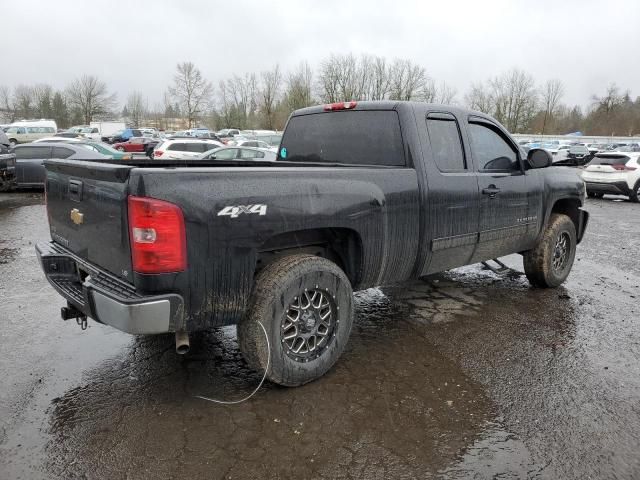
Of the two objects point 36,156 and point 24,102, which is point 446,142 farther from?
point 24,102

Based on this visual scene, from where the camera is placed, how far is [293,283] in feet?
10.2

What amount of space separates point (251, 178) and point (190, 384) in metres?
1.54

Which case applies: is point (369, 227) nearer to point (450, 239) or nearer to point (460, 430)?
point (450, 239)

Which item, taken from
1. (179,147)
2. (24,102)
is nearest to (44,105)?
(24,102)

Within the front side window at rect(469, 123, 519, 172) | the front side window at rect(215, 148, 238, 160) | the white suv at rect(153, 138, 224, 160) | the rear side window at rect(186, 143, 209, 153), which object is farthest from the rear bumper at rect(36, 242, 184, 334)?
the rear side window at rect(186, 143, 209, 153)

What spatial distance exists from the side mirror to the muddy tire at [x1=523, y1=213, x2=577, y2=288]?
3.02ft

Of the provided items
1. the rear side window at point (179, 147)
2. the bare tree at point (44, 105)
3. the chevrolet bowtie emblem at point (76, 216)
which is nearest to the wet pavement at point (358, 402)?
the chevrolet bowtie emblem at point (76, 216)

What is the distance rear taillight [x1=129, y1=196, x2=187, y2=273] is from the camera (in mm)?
2572

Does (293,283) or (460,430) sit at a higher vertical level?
(293,283)

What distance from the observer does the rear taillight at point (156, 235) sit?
257 cm

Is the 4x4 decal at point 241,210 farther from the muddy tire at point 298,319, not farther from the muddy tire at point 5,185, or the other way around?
the muddy tire at point 5,185

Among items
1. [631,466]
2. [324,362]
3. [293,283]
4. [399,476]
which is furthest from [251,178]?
[631,466]

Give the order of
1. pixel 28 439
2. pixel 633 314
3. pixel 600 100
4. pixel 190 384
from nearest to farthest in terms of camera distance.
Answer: pixel 28 439 < pixel 190 384 < pixel 633 314 < pixel 600 100

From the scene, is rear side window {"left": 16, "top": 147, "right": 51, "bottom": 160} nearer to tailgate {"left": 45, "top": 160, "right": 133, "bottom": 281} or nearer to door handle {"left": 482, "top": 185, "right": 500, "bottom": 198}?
tailgate {"left": 45, "top": 160, "right": 133, "bottom": 281}
